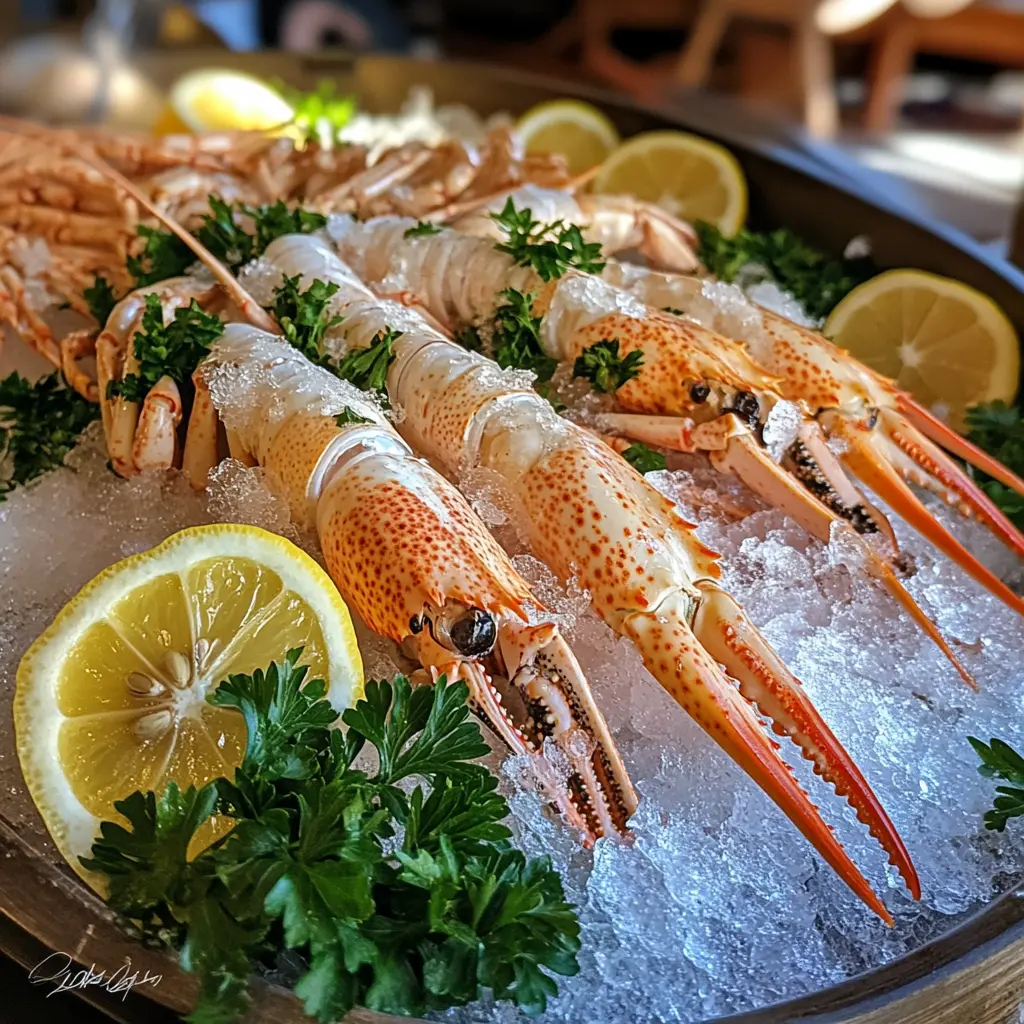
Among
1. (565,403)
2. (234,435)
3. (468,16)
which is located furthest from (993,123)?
(234,435)

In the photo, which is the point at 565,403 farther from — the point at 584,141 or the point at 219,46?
the point at 219,46

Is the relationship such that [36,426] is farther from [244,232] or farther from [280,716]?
[280,716]

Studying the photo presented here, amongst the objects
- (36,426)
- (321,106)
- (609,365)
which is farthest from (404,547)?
(321,106)

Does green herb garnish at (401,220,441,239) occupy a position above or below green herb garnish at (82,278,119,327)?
above

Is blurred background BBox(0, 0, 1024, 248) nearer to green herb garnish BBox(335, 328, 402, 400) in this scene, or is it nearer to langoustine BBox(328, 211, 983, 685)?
langoustine BBox(328, 211, 983, 685)

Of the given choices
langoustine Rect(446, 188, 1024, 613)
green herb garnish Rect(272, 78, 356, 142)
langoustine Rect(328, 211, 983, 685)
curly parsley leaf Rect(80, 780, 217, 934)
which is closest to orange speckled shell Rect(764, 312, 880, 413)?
langoustine Rect(446, 188, 1024, 613)

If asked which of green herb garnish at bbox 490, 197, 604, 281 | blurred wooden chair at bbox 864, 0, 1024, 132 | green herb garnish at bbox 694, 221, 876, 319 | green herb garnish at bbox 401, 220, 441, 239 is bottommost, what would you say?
green herb garnish at bbox 694, 221, 876, 319
